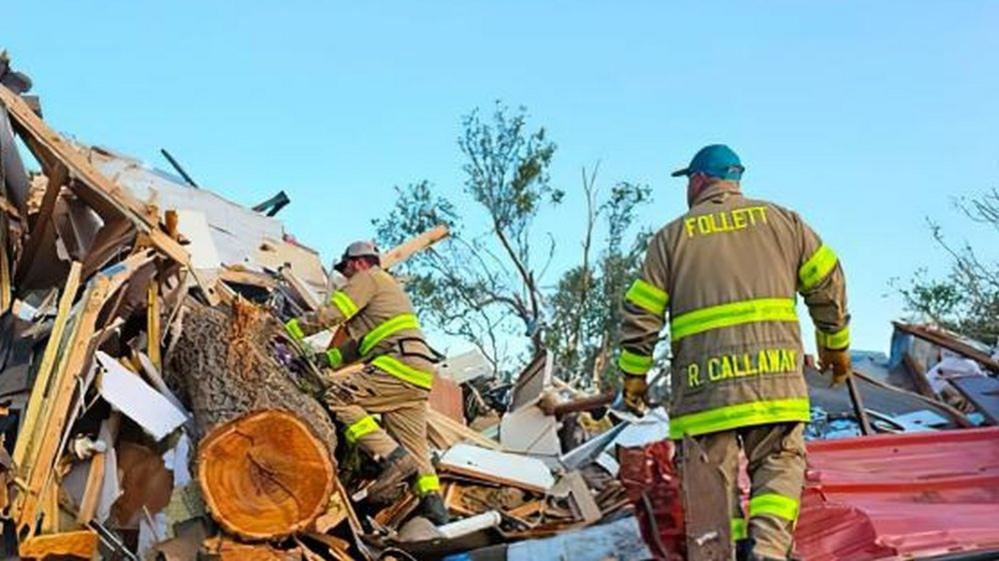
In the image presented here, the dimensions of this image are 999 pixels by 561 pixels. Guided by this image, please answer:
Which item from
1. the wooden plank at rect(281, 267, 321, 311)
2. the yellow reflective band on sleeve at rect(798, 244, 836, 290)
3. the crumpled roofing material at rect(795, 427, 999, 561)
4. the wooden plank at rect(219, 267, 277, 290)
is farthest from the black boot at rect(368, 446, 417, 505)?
the wooden plank at rect(219, 267, 277, 290)

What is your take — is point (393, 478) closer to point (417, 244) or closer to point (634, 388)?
point (634, 388)

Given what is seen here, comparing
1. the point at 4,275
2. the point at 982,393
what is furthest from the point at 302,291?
the point at 982,393

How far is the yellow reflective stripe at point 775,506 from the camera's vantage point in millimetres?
3428

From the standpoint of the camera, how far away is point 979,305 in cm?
1870

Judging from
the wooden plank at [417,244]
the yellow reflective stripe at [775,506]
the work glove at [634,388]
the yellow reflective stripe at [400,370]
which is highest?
the wooden plank at [417,244]

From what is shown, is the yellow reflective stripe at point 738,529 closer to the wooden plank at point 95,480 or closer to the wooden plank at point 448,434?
the wooden plank at point 95,480

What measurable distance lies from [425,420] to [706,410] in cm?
284

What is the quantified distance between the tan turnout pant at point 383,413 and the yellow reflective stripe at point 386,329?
17 centimetres

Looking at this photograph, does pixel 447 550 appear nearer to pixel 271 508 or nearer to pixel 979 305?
pixel 271 508

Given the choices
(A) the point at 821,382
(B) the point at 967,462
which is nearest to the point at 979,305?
(A) the point at 821,382

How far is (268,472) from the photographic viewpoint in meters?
4.59

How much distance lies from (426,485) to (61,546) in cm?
177

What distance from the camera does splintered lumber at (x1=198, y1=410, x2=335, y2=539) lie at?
178 inches

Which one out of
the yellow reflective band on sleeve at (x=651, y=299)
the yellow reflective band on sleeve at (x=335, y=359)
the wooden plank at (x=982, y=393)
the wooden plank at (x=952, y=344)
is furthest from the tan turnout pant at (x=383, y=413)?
the wooden plank at (x=952, y=344)
